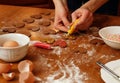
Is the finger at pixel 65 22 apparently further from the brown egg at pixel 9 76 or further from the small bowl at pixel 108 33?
the brown egg at pixel 9 76

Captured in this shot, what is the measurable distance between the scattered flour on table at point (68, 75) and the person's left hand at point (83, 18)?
35 centimetres

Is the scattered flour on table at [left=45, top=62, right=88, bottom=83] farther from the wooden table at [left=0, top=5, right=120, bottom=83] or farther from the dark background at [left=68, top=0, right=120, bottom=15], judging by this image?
the dark background at [left=68, top=0, right=120, bottom=15]

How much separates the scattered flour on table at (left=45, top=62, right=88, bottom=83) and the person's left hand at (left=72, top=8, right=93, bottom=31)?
35 centimetres

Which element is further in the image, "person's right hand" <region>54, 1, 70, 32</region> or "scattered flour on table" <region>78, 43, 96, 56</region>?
"person's right hand" <region>54, 1, 70, 32</region>

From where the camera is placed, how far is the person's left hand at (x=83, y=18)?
137cm

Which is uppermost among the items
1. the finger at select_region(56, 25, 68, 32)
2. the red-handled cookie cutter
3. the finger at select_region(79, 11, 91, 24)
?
the finger at select_region(79, 11, 91, 24)

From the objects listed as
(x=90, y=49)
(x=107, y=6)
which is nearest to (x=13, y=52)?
(x=90, y=49)

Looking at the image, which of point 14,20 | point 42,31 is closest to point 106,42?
point 42,31

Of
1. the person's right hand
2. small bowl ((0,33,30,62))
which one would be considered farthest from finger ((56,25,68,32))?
small bowl ((0,33,30,62))

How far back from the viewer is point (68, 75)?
1006 mm

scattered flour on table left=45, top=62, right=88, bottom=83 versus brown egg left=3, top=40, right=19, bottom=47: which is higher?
brown egg left=3, top=40, right=19, bottom=47

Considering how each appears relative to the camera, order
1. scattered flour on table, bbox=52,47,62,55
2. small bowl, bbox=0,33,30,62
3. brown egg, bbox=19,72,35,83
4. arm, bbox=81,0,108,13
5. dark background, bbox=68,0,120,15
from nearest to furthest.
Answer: brown egg, bbox=19,72,35,83 → small bowl, bbox=0,33,30,62 → scattered flour on table, bbox=52,47,62,55 → arm, bbox=81,0,108,13 → dark background, bbox=68,0,120,15

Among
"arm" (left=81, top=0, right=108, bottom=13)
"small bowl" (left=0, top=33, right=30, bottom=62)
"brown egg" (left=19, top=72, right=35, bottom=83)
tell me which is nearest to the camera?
"brown egg" (left=19, top=72, right=35, bottom=83)

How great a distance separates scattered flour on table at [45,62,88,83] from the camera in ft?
3.19
